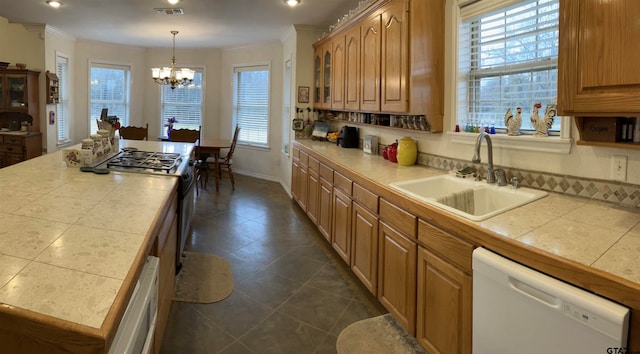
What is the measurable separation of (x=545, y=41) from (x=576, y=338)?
161 centimetres

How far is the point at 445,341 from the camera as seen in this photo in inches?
68.0

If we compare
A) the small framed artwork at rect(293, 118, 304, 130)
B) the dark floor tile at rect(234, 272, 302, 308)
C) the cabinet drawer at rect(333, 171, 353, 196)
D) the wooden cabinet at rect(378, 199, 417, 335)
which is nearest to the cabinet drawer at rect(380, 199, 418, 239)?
the wooden cabinet at rect(378, 199, 417, 335)

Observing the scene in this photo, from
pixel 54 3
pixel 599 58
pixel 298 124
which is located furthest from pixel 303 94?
pixel 599 58

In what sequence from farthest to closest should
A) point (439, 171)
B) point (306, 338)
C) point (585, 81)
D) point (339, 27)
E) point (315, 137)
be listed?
point (315, 137), point (339, 27), point (439, 171), point (306, 338), point (585, 81)

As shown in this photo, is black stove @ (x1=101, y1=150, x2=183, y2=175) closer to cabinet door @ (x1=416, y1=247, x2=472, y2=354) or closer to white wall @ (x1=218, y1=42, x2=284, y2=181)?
cabinet door @ (x1=416, y1=247, x2=472, y2=354)

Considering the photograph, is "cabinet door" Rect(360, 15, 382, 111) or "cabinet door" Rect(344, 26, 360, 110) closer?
"cabinet door" Rect(360, 15, 382, 111)

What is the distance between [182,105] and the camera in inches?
298

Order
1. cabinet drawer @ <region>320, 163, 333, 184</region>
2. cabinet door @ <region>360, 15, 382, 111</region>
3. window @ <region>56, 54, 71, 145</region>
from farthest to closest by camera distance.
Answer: window @ <region>56, 54, 71, 145</region>, cabinet drawer @ <region>320, 163, 333, 184</region>, cabinet door @ <region>360, 15, 382, 111</region>

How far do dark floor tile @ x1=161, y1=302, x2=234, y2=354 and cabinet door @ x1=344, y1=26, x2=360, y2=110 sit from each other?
233 cm

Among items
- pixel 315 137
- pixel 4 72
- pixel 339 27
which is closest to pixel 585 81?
pixel 339 27

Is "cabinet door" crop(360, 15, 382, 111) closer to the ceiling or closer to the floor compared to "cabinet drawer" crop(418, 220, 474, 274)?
closer to the ceiling

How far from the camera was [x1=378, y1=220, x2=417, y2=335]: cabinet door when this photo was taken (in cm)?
198

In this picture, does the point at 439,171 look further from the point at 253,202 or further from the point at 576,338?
the point at 253,202

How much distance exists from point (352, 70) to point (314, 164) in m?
1.02
